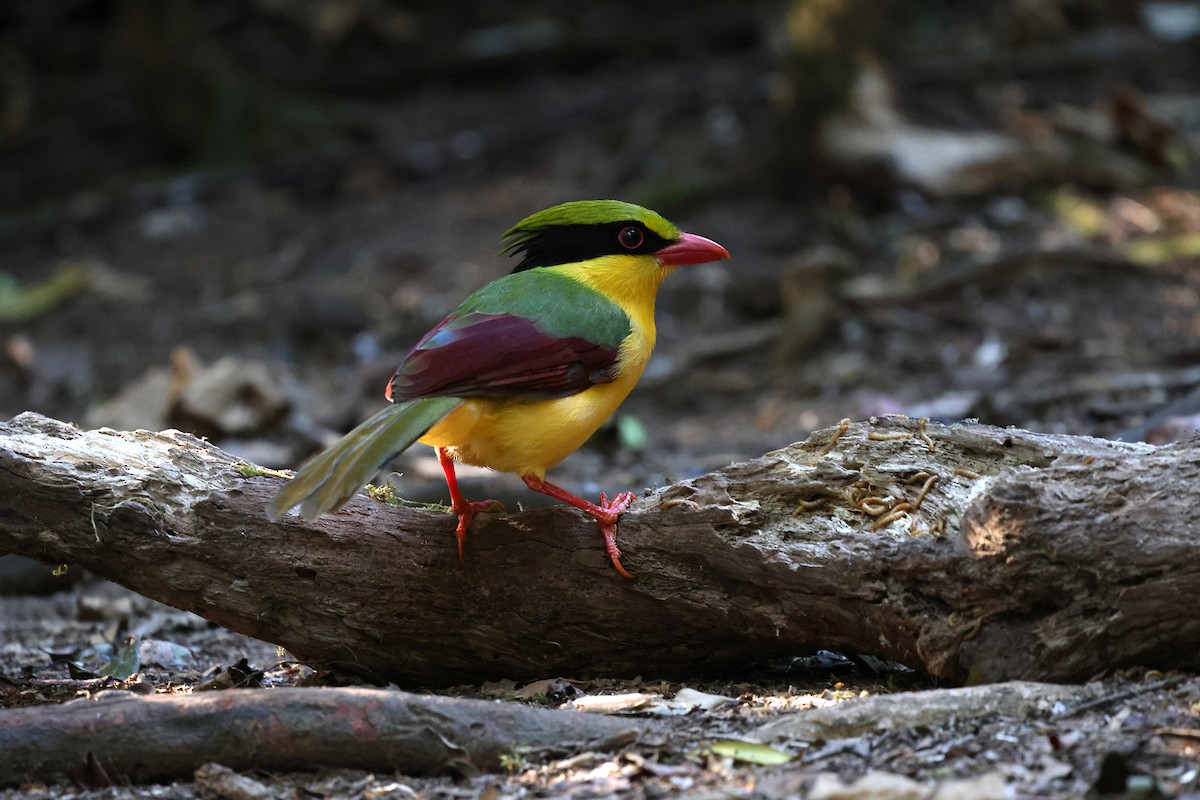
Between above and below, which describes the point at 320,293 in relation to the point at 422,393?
below

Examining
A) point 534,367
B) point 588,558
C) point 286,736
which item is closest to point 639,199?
point 534,367

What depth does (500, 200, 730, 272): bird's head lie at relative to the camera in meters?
4.78

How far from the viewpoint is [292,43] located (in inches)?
622

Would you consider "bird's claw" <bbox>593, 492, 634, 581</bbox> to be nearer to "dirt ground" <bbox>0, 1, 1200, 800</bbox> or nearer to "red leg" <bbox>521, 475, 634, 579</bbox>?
"red leg" <bbox>521, 475, 634, 579</bbox>

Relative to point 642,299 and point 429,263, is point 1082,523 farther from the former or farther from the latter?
point 429,263

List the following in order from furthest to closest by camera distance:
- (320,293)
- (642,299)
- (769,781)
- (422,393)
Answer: (320,293), (642,299), (422,393), (769,781)

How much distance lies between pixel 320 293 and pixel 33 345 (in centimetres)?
252

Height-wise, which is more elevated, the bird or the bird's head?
the bird's head

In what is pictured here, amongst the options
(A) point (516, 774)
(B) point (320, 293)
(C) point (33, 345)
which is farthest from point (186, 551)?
(C) point (33, 345)

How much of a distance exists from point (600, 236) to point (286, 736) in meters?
2.18

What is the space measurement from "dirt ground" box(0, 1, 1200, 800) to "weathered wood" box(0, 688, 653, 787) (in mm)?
58

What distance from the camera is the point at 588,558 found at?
13.1ft

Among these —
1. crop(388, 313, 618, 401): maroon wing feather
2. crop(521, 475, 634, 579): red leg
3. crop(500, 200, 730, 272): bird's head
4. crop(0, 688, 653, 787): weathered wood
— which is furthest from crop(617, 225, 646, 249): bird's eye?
crop(0, 688, 653, 787): weathered wood

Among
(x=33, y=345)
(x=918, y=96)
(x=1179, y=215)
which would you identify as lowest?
(x=33, y=345)
